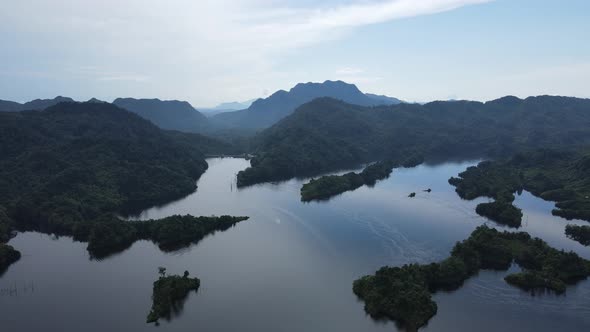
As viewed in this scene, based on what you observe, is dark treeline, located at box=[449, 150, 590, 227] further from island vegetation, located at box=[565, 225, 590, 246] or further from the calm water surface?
island vegetation, located at box=[565, 225, 590, 246]

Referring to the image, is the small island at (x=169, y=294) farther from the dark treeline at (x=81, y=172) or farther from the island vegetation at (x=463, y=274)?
the dark treeline at (x=81, y=172)

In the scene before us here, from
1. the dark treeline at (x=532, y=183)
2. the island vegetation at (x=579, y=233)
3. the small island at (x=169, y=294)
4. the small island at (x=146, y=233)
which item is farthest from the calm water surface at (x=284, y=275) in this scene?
the dark treeline at (x=532, y=183)

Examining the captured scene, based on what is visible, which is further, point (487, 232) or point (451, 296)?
point (487, 232)

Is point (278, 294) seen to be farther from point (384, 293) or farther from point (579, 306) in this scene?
point (579, 306)

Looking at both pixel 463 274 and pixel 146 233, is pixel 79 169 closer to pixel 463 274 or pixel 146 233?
pixel 146 233

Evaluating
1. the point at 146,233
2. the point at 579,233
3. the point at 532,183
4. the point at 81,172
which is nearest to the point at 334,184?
the point at 146,233

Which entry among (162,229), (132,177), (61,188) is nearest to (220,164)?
(132,177)
